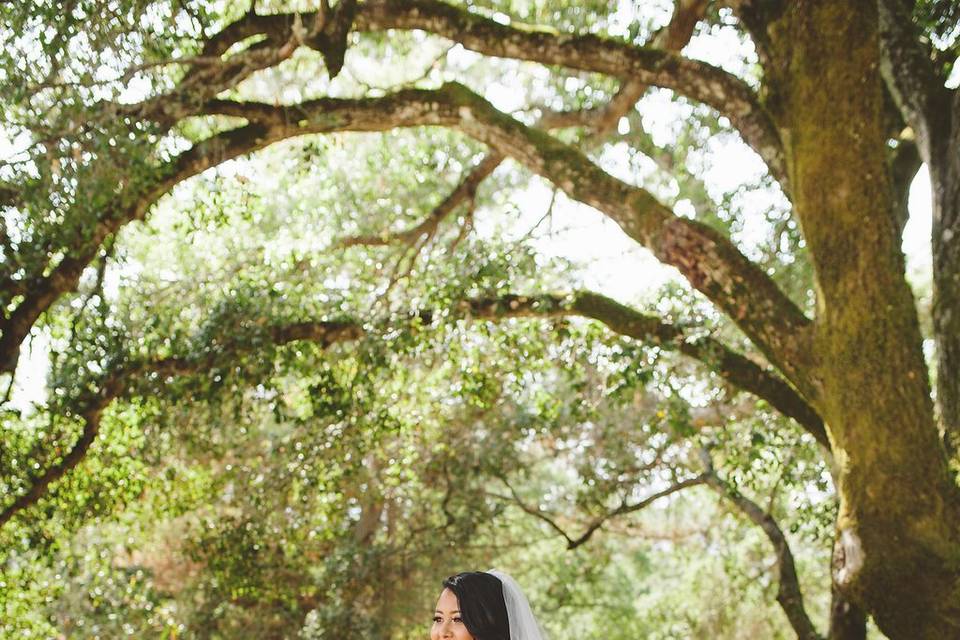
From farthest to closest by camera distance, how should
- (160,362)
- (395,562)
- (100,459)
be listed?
(395,562), (100,459), (160,362)

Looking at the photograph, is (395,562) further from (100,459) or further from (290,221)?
(100,459)

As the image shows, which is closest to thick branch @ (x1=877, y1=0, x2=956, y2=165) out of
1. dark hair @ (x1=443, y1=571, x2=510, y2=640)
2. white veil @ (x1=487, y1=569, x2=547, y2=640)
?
white veil @ (x1=487, y1=569, x2=547, y2=640)

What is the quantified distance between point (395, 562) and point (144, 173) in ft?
31.2

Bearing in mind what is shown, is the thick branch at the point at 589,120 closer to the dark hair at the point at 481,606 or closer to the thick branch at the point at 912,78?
the thick branch at the point at 912,78

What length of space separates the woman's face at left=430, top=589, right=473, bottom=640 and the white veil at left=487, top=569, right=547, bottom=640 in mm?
215

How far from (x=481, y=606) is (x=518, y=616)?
18cm

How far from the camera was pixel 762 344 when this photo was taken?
17.6 feet

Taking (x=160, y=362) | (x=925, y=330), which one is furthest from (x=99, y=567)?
(x=925, y=330)

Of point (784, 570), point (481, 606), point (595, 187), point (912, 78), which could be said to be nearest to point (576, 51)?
point (595, 187)

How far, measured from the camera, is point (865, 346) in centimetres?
472

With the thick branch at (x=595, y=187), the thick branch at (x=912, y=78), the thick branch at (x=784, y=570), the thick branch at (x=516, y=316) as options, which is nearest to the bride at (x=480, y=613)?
the thick branch at (x=595, y=187)

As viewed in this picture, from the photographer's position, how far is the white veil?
13.7 ft

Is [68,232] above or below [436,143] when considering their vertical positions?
below

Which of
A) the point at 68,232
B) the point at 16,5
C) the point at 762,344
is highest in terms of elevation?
the point at 16,5
